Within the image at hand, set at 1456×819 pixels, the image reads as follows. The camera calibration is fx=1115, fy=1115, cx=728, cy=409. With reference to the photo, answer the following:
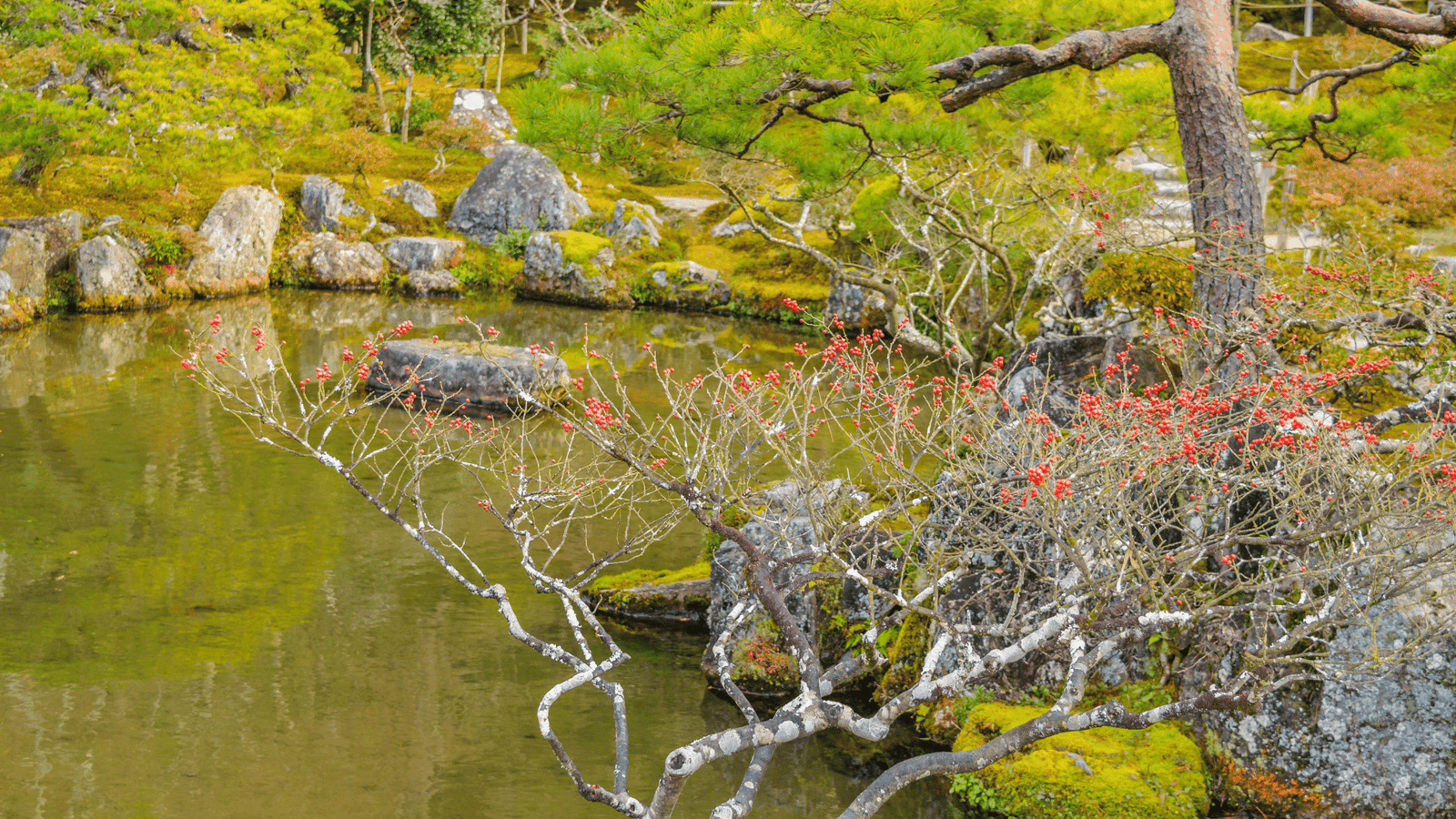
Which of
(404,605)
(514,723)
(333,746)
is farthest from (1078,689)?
(404,605)

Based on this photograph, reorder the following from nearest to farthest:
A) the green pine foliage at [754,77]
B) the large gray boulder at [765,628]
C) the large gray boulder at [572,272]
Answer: the green pine foliage at [754,77] → the large gray boulder at [765,628] → the large gray boulder at [572,272]

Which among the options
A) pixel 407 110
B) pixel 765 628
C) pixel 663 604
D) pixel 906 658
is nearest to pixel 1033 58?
pixel 906 658

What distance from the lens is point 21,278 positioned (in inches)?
950

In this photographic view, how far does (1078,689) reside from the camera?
5.73 meters

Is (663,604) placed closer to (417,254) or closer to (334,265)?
(334,265)

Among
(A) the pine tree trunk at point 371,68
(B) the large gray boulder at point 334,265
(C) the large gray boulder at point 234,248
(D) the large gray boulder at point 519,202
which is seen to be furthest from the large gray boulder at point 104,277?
(A) the pine tree trunk at point 371,68

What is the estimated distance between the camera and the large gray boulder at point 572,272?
30719 millimetres

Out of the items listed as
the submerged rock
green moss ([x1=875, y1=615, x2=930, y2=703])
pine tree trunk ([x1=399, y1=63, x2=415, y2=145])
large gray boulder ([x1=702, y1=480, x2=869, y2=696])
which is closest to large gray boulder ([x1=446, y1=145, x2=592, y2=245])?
the submerged rock

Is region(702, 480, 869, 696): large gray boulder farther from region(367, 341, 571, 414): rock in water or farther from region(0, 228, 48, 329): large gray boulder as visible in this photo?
region(0, 228, 48, 329): large gray boulder

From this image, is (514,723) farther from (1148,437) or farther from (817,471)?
(1148,437)

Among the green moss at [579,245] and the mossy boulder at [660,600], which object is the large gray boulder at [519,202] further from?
the mossy boulder at [660,600]

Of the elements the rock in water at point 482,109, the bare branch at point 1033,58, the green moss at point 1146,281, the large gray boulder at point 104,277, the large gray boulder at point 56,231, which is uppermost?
the bare branch at point 1033,58

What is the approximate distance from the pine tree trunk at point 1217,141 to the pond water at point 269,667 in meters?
4.82

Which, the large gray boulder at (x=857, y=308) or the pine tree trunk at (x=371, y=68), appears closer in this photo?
the large gray boulder at (x=857, y=308)
